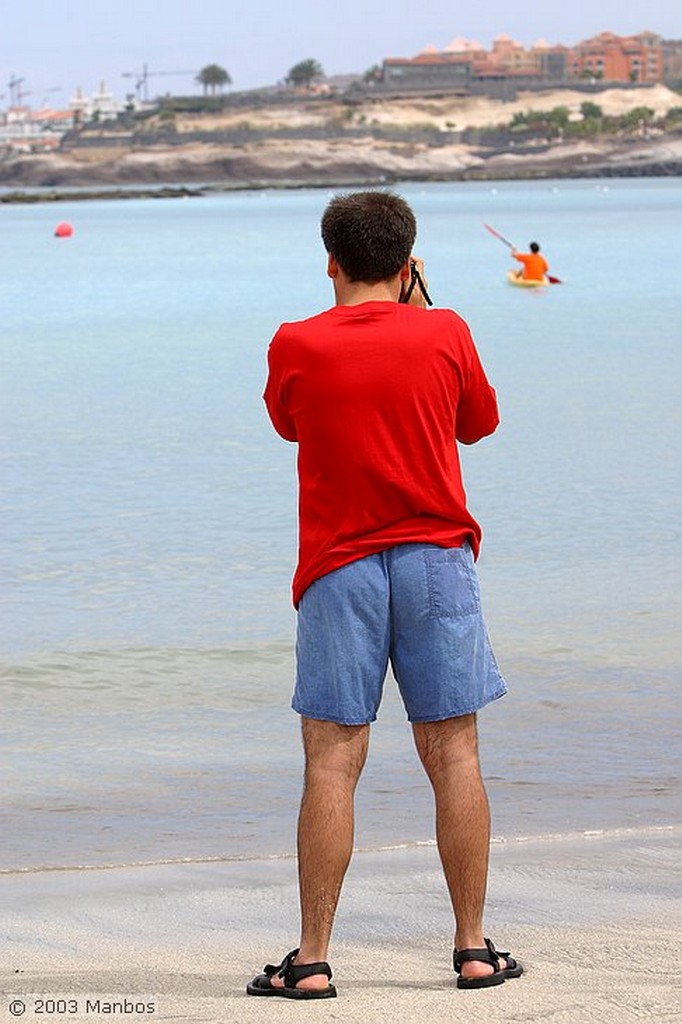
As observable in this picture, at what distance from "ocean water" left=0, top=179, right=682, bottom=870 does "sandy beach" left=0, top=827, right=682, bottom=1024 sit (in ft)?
1.20

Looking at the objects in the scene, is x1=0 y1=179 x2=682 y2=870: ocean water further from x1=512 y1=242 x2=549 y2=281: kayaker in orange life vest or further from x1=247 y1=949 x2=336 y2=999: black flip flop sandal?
x1=512 y1=242 x2=549 y2=281: kayaker in orange life vest

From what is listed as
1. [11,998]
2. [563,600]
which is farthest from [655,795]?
[563,600]

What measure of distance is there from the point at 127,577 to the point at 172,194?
461 feet

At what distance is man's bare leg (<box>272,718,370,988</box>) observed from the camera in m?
3.47

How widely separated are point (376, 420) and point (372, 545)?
228 mm

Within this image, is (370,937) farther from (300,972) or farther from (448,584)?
(448,584)

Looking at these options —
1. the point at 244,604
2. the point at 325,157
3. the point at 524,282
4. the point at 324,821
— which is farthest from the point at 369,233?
the point at 325,157

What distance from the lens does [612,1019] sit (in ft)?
10.5

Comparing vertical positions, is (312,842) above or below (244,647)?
above

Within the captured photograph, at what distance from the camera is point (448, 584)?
3.41 meters

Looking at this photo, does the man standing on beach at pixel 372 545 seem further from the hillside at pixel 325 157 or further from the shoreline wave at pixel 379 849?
the hillside at pixel 325 157

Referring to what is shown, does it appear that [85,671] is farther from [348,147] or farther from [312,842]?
[348,147]

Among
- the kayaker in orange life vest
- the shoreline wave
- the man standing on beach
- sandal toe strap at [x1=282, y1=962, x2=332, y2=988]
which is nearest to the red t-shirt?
the man standing on beach

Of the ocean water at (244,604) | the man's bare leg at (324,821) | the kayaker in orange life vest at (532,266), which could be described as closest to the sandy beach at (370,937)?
the man's bare leg at (324,821)
